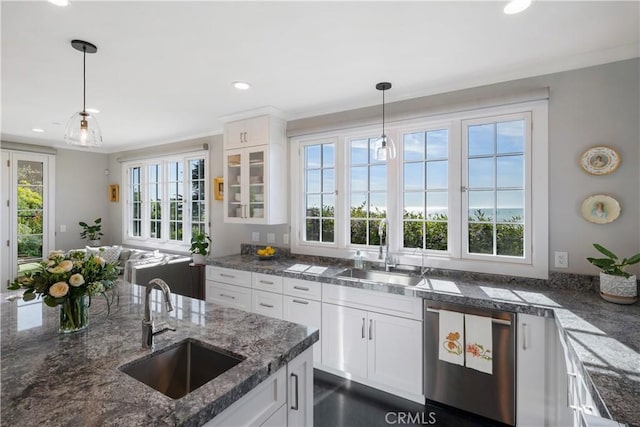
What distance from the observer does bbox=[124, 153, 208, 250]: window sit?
448cm

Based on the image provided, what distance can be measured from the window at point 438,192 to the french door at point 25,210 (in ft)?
13.6

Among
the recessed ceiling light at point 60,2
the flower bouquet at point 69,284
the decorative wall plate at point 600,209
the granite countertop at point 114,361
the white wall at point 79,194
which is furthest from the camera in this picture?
the white wall at point 79,194

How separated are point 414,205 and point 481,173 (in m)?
0.60

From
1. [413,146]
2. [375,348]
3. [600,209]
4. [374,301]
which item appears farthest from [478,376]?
[413,146]

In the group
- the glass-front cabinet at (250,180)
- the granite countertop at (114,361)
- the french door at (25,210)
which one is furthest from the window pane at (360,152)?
the french door at (25,210)

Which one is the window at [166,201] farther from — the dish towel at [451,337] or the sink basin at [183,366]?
the dish towel at [451,337]

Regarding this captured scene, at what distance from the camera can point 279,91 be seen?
9.00 feet

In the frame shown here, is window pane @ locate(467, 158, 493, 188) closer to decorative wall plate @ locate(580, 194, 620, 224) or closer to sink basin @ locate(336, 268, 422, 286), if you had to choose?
decorative wall plate @ locate(580, 194, 620, 224)

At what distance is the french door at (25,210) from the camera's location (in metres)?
4.41

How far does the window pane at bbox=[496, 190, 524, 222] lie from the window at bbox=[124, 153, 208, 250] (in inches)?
138

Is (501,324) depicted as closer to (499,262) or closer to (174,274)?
(499,262)

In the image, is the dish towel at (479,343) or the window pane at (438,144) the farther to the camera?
the window pane at (438,144)

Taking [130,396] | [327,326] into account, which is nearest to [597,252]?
[327,326]

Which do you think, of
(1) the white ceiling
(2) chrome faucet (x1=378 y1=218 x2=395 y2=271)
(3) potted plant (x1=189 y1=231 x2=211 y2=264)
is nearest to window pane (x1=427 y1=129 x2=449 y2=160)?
(1) the white ceiling
